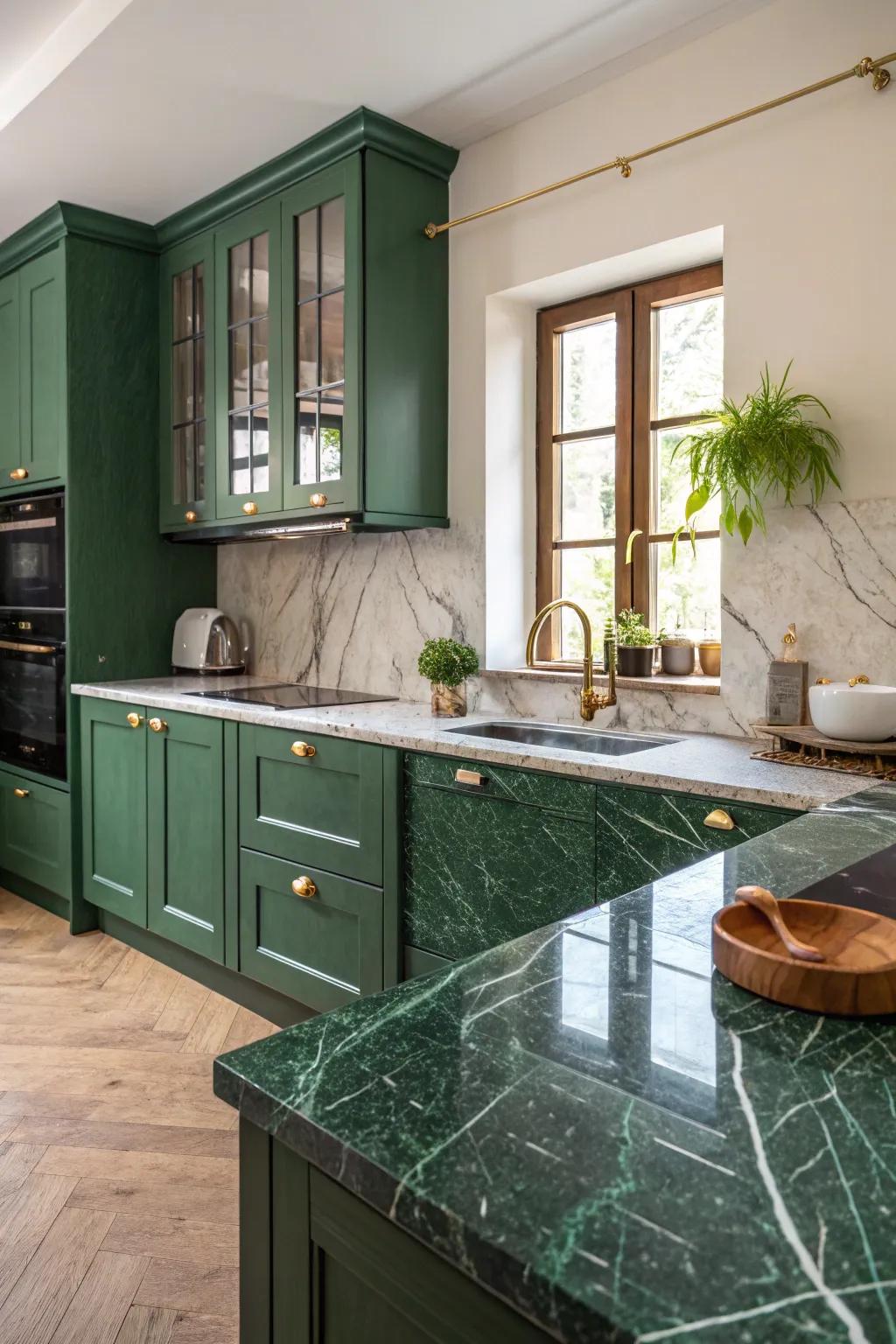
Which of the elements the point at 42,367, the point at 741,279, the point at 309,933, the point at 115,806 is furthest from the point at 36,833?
the point at 741,279

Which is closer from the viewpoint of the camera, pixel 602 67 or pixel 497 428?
pixel 602 67

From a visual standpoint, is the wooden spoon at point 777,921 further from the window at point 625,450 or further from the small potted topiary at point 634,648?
the window at point 625,450

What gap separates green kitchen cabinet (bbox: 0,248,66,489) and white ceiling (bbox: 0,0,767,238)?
0.47m

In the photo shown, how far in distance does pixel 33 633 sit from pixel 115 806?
0.81 metres

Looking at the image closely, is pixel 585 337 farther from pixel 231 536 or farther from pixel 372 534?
pixel 231 536

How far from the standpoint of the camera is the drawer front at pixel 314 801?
7.92ft

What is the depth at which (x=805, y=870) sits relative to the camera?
117 cm

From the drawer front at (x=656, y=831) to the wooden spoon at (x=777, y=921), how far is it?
82 cm

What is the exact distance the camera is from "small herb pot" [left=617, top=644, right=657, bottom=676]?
8.54 ft

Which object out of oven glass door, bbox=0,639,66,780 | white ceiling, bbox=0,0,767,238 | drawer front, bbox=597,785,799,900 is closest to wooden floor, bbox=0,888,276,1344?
oven glass door, bbox=0,639,66,780

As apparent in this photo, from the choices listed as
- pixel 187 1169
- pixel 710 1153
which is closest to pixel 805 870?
pixel 710 1153

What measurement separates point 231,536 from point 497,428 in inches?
42.5

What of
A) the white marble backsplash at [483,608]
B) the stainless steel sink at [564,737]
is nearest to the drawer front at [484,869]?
the stainless steel sink at [564,737]

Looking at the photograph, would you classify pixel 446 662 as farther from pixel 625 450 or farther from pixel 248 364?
pixel 248 364
